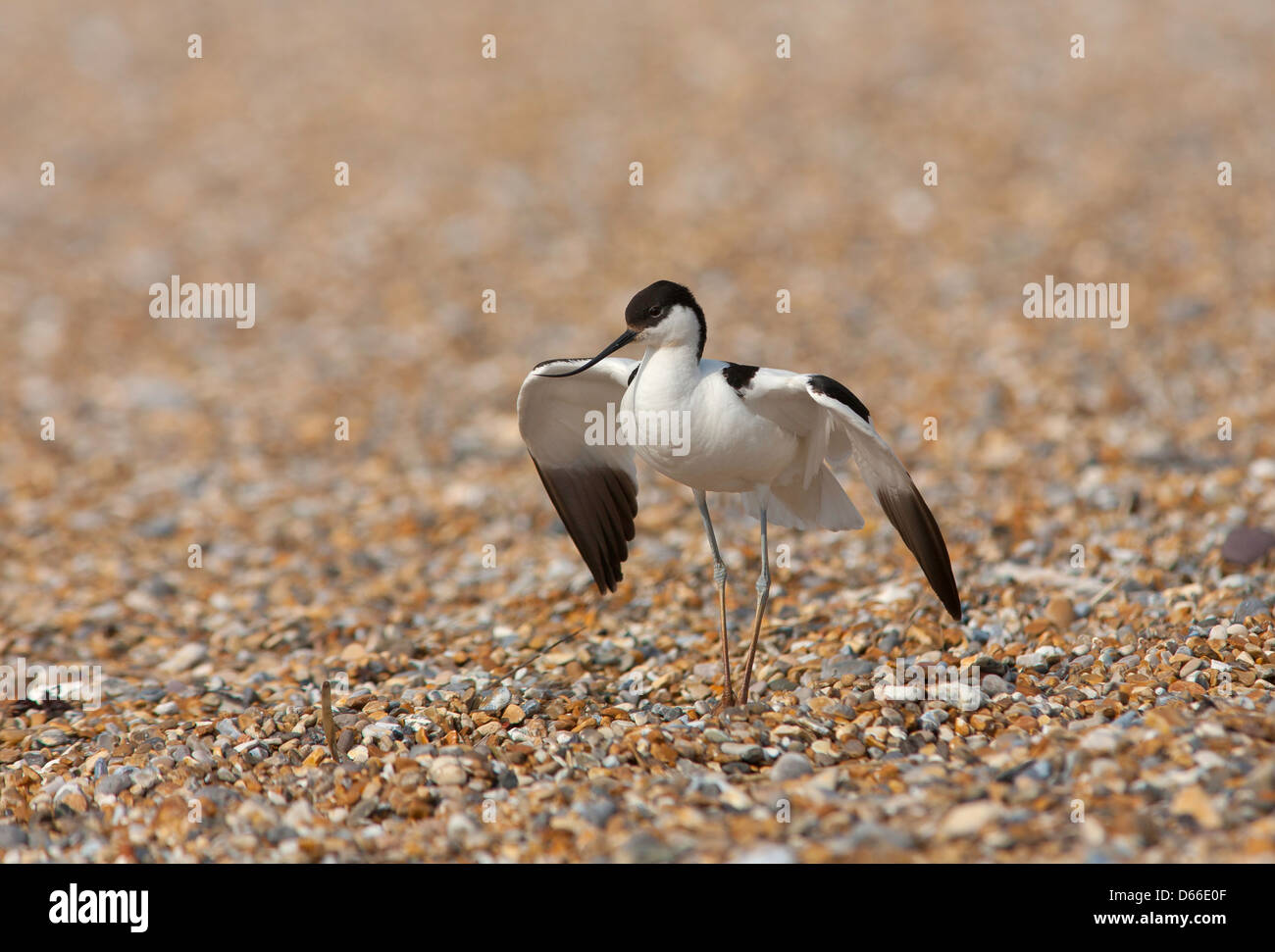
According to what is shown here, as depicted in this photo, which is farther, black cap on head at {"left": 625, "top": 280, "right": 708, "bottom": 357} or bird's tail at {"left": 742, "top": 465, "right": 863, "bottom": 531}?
bird's tail at {"left": 742, "top": 465, "right": 863, "bottom": 531}

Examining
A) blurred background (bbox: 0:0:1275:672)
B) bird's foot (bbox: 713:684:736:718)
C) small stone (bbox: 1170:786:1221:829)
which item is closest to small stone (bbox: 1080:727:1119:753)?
small stone (bbox: 1170:786:1221:829)

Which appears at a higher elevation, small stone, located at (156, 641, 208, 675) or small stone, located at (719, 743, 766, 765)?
small stone, located at (156, 641, 208, 675)

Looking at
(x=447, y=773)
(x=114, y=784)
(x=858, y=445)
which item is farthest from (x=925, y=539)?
(x=114, y=784)

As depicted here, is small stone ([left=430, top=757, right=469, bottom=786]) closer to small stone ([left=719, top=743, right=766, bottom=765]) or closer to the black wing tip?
small stone ([left=719, top=743, right=766, bottom=765])

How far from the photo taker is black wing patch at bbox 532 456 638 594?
6660mm

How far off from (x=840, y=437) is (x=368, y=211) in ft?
37.1

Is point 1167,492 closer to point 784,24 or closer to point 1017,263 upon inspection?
point 1017,263

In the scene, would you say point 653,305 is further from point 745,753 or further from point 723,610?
point 745,753

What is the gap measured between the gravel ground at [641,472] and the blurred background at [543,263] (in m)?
0.07

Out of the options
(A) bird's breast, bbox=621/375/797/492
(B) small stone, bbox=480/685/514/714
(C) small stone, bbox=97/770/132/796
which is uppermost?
(A) bird's breast, bbox=621/375/797/492

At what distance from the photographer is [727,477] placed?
5.77 meters

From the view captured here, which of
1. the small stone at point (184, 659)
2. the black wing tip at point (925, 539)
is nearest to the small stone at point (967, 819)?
the black wing tip at point (925, 539)

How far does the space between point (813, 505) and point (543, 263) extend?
875 centimetres

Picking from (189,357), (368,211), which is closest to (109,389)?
(189,357)
